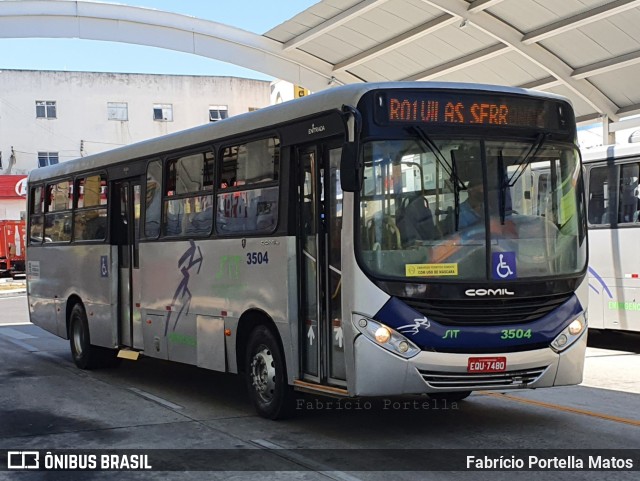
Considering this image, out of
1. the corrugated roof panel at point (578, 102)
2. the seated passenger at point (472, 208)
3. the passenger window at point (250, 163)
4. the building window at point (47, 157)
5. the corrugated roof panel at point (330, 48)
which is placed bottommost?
the seated passenger at point (472, 208)

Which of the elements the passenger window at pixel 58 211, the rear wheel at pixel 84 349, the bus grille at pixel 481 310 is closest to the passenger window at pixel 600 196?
the bus grille at pixel 481 310

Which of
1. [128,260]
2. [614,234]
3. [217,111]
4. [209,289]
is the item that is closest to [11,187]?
[217,111]

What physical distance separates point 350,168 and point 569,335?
256 centimetres

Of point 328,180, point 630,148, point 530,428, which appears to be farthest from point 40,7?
point 530,428

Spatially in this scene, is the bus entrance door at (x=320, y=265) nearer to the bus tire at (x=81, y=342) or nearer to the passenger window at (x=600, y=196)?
the bus tire at (x=81, y=342)

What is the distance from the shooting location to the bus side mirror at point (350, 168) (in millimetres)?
7691

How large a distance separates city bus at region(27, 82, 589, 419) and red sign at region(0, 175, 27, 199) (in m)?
47.0

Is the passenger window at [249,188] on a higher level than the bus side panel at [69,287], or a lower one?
higher

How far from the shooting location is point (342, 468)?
7.20m

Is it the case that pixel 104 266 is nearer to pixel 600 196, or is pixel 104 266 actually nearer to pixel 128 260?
pixel 128 260

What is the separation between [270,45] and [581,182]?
19.2 meters

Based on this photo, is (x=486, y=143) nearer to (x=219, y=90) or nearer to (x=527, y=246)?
(x=527, y=246)

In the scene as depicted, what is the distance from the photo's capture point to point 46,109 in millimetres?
58125

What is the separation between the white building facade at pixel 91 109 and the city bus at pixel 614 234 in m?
46.0
